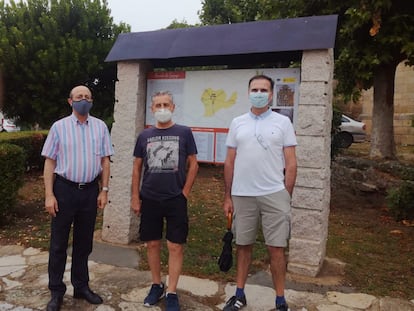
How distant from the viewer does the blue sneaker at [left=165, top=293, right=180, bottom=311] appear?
3211mm

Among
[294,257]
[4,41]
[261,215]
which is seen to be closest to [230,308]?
[261,215]

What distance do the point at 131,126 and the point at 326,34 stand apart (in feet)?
7.96

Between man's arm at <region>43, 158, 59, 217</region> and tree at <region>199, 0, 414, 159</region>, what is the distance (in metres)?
6.14

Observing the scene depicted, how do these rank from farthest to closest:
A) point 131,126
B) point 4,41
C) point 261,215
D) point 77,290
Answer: point 4,41, point 131,126, point 77,290, point 261,215

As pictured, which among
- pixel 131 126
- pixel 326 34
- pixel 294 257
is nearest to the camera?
pixel 326 34

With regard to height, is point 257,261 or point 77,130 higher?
point 77,130

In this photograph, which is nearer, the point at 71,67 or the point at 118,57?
the point at 118,57

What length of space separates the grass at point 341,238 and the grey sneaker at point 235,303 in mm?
660

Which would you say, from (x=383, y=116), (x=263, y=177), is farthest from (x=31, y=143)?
(x=383, y=116)

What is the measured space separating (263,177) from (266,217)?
0.32 meters

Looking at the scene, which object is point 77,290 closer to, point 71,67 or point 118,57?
point 118,57

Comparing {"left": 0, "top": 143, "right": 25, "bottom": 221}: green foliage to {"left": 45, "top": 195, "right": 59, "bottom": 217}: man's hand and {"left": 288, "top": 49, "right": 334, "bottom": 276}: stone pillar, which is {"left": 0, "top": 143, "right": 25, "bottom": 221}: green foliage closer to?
{"left": 45, "top": 195, "right": 59, "bottom": 217}: man's hand

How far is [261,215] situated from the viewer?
3209 mm

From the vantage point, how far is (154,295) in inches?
135
